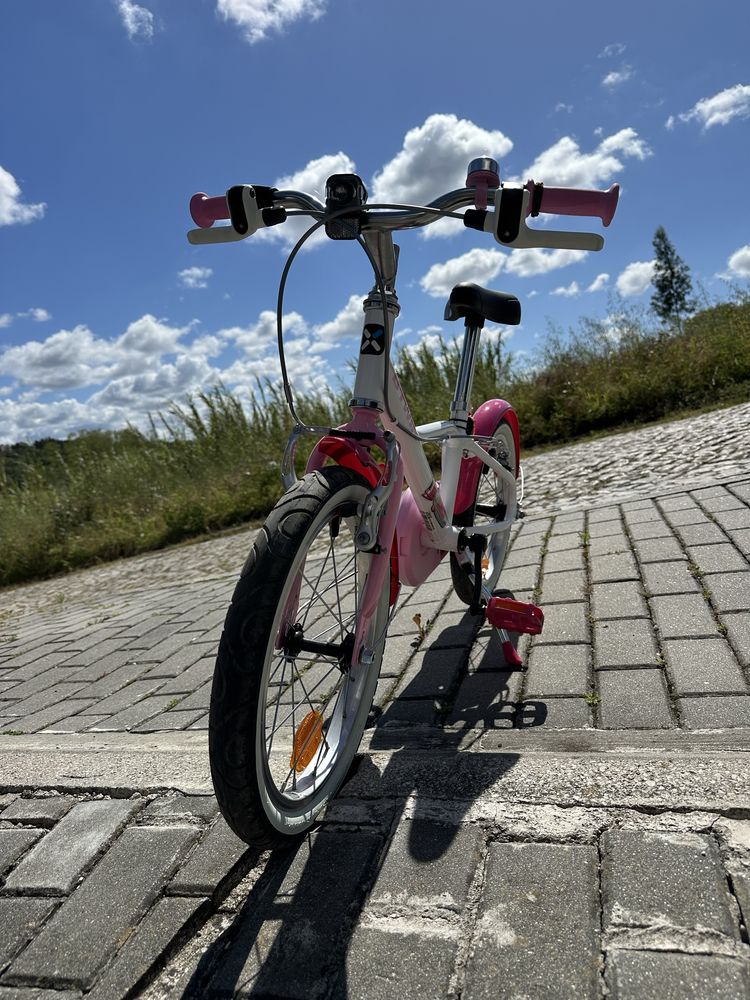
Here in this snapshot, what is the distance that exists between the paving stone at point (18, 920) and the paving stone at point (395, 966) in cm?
74

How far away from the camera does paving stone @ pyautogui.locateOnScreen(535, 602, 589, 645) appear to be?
9.11 ft

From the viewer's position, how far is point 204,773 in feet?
7.13

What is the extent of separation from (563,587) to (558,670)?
0.84 meters

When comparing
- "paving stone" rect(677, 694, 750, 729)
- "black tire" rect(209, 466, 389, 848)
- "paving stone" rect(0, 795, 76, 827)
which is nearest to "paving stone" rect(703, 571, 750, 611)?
"paving stone" rect(677, 694, 750, 729)

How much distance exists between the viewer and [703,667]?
2.33 m

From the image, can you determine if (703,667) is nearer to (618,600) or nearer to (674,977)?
(618,600)

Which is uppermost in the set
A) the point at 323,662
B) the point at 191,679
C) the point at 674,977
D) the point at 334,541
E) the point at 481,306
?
the point at 481,306

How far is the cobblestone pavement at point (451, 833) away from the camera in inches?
54.2

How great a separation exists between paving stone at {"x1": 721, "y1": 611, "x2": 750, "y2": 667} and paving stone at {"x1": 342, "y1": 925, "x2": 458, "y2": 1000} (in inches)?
55.9

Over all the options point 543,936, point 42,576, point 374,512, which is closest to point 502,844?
point 543,936

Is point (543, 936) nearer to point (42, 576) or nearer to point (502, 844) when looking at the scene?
point (502, 844)

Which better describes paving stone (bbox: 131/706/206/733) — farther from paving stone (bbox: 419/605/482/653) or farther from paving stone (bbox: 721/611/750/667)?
paving stone (bbox: 721/611/750/667)

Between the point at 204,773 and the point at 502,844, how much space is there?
0.95 m

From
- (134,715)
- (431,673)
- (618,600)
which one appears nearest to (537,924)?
(431,673)
